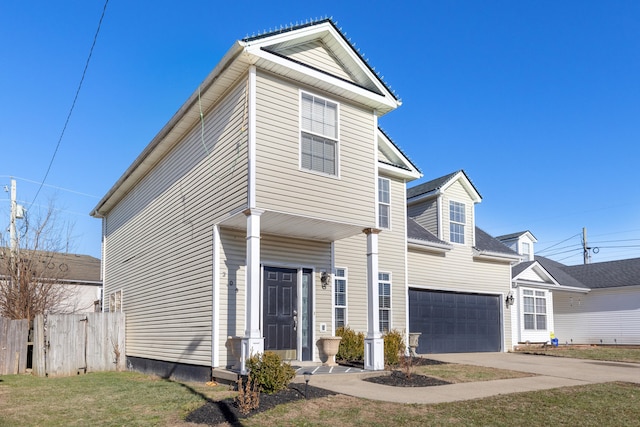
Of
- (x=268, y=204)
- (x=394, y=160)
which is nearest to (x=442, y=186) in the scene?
(x=394, y=160)

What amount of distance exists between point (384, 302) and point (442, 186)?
193 inches

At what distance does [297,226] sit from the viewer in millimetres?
11234

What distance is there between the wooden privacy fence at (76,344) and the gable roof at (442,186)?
10.6 m

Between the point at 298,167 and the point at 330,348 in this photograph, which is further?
the point at 330,348

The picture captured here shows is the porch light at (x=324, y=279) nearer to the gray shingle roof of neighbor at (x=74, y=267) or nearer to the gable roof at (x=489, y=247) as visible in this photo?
the gable roof at (x=489, y=247)

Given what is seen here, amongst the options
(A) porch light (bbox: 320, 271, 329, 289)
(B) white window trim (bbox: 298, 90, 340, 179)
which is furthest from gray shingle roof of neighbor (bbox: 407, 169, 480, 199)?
(B) white window trim (bbox: 298, 90, 340, 179)

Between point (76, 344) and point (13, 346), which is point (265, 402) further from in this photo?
point (13, 346)

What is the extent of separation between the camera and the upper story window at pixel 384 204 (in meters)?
16.0

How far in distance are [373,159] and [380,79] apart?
1.76m

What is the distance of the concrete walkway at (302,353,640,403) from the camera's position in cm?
862

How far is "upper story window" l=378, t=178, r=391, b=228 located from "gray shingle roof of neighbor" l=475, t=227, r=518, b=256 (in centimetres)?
474

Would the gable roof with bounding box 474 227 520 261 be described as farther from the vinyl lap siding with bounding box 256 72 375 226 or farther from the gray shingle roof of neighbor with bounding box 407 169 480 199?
the vinyl lap siding with bounding box 256 72 375 226

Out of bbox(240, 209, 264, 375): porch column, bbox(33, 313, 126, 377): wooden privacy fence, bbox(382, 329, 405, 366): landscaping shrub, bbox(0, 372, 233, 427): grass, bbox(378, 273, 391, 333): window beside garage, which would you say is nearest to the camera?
bbox(0, 372, 233, 427): grass

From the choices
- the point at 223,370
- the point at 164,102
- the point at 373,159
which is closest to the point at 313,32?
the point at 373,159
